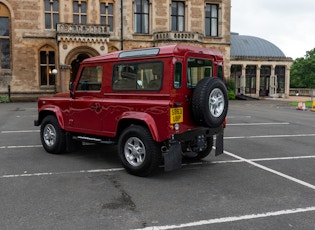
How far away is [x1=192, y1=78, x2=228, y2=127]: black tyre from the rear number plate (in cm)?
27

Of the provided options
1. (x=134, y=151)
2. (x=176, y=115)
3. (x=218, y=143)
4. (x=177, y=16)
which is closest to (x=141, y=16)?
(x=177, y=16)

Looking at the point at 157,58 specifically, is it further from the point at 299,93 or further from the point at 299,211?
the point at 299,93

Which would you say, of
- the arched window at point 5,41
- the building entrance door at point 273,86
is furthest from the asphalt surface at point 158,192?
the building entrance door at point 273,86

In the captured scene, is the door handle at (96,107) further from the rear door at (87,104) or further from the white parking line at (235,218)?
the white parking line at (235,218)

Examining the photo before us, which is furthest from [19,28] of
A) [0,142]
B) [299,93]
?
[299,93]

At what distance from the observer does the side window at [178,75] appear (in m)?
5.86

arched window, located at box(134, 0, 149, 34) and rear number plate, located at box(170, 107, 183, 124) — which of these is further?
arched window, located at box(134, 0, 149, 34)

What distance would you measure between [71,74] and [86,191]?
2420 cm

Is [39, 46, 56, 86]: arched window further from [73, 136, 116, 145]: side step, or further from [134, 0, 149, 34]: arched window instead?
[73, 136, 116, 145]: side step

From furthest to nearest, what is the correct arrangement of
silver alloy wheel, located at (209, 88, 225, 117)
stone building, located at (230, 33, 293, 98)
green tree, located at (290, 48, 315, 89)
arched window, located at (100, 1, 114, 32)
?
green tree, located at (290, 48, 315, 89) < stone building, located at (230, 33, 293, 98) < arched window, located at (100, 1, 114, 32) < silver alloy wheel, located at (209, 88, 225, 117)

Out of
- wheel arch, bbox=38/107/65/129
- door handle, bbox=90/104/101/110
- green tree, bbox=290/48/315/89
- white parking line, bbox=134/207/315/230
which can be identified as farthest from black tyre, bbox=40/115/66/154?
green tree, bbox=290/48/315/89

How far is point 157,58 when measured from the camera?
6004 millimetres

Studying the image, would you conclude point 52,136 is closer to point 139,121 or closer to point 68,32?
point 139,121

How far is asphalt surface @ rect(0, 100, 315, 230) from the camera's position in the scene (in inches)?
163
